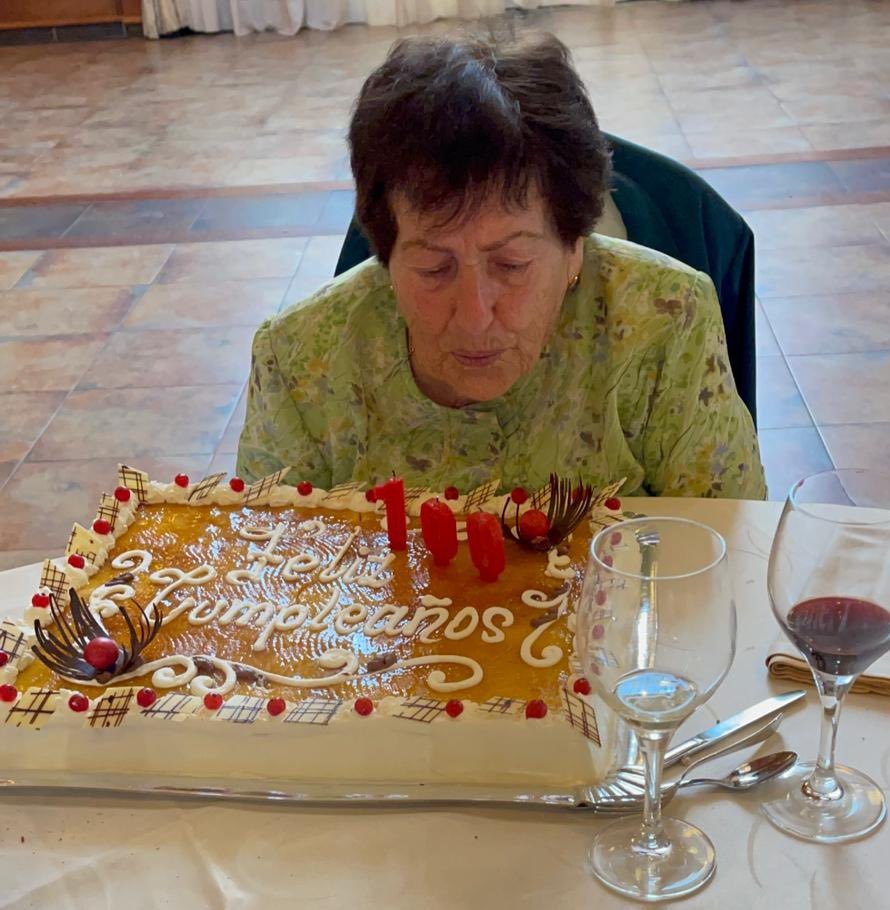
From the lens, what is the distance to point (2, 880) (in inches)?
37.2

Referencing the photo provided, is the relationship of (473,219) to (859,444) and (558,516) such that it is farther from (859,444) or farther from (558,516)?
(859,444)

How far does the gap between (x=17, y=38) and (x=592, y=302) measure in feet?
26.1

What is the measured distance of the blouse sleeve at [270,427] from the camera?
1.69 m

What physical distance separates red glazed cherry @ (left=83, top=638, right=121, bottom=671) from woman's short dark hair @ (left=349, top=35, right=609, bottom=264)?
0.61 metres

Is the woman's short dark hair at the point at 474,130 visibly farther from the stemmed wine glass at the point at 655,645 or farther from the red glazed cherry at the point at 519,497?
the stemmed wine glass at the point at 655,645

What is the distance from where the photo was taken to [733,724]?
102cm

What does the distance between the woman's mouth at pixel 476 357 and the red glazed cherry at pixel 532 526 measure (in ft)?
1.08

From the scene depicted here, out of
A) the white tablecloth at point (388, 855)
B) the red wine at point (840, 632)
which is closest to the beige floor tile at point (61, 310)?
the white tablecloth at point (388, 855)

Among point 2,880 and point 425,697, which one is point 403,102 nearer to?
point 425,697

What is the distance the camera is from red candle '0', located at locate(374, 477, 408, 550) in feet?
3.97

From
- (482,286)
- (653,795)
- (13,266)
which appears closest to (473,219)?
(482,286)

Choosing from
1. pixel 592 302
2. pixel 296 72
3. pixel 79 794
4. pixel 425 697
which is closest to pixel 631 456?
pixel 592 302

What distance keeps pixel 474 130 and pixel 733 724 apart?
71 cm

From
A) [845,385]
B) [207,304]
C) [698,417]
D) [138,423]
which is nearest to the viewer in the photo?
[698,417]
